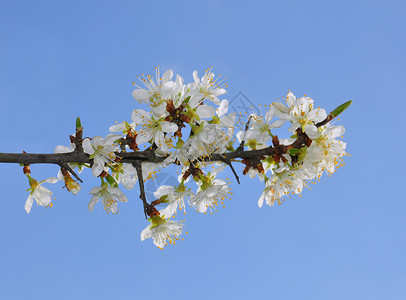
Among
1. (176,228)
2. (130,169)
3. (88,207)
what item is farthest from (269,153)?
(88,207)

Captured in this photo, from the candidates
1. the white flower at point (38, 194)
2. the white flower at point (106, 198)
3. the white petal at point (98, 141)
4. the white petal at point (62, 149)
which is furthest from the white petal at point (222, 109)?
the white flower at point (38, 194)

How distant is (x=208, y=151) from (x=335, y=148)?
3.80 feet

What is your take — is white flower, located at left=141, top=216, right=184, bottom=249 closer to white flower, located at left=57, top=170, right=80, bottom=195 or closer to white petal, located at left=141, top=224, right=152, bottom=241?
white petal, located at left=141, top=224, right=152, bottom=241

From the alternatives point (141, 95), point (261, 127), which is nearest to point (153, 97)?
point (141, 95)

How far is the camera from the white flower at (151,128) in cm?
336

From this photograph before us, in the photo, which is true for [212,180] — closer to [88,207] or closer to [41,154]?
[88,207]

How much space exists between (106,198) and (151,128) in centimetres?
90

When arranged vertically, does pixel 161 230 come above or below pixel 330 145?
above

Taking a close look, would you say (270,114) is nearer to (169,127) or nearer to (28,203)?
(169,127)

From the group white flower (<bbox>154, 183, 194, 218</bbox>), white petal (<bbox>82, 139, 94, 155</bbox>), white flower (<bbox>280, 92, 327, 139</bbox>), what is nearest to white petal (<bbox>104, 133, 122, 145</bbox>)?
white petal (<bbox>82, 139, 94, 155</bbox>)

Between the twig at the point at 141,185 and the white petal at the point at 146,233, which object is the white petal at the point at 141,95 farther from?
the white petal at the point at 146,233

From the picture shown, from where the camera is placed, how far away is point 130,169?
13.1 feet

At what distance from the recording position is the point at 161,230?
385 centimetres

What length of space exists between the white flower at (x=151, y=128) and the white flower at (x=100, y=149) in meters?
0.20
